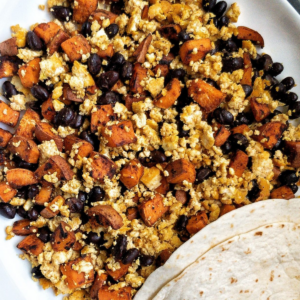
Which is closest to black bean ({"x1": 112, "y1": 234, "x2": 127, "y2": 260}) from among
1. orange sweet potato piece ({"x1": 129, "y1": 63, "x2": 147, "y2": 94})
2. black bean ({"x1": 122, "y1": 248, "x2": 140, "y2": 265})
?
black bean ({"x1": 122, "y1": 248, "x2": 140, "y2": 265})

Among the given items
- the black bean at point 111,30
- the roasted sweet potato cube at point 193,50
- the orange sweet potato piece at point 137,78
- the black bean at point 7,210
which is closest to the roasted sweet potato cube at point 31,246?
the black bean at point 7,210

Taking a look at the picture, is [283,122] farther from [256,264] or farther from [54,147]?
[54,147]

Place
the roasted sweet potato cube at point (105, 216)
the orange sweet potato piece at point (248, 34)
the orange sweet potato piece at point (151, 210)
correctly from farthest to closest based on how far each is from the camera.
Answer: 1. the orange sweet potato piece at point (248, 34)
2. the orange sweet potato piece at point (151, 210)
3. the roasted sweet potato cube at point (105, 216)

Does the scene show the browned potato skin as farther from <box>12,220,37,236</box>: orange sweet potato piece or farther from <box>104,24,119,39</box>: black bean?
<box>104,24,119,39</box>: black bean

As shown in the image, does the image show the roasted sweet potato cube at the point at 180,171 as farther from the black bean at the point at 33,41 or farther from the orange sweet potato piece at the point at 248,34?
the black bean at the point at 33,41

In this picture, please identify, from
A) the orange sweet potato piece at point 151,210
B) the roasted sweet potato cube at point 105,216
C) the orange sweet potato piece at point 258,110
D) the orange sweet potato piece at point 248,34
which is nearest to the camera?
the roasted sweet potato cube at point 105,216

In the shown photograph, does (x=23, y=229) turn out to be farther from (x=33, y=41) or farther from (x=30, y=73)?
(x=33, y=41)
